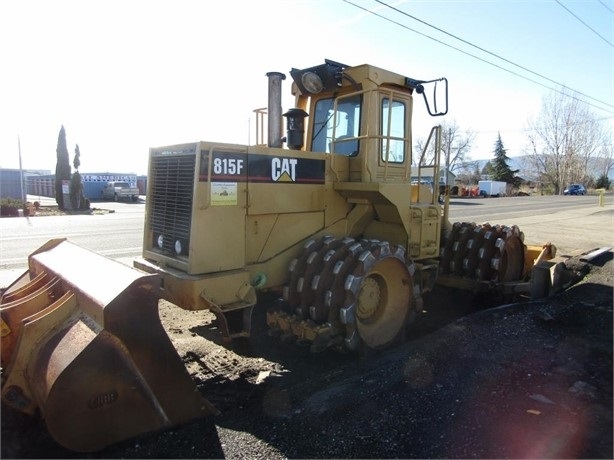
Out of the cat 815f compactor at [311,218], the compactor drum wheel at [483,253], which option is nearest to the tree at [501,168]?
the compactor drum wheel at [483,253]

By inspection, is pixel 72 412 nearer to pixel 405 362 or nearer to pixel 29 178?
pixel 405 362

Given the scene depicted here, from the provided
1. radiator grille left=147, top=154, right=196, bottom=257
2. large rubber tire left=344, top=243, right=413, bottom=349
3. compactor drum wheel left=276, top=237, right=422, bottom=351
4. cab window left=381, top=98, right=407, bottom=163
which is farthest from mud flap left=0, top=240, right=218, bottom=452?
cab window left=381, top=98, right=407, bottom=163

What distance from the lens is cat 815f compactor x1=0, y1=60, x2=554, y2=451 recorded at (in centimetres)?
308

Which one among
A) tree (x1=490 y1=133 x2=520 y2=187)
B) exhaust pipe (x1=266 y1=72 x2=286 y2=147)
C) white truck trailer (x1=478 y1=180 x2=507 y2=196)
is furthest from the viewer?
tree (x1=490 y1=133 x2=520 y2=187)

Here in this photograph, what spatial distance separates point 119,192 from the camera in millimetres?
41719

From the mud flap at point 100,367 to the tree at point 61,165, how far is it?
3208 centimetres

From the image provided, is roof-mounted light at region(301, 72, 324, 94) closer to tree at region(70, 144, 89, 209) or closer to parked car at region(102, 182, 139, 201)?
tree at region(70, 144, 89, 209)

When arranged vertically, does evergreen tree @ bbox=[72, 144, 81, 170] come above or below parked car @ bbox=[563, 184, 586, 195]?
above

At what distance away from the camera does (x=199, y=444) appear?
311 centimetres

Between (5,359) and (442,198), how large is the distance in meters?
6.33

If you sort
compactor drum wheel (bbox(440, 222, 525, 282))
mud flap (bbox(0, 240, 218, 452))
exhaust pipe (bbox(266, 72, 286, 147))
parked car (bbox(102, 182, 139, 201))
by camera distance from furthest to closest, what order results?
parked car (bbox(102, 182, 139, 201)) < compactor drum wheel (bbox(440, 222, 525, 282)) < exhaust pipe (bbox(266, 72, 286, 147)) < mud flap (bbox(0, 240, 218, 452))

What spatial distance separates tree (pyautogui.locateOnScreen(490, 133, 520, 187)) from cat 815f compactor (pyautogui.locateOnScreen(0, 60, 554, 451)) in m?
73.5

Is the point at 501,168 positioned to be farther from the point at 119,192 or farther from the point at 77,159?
the point at 77,159

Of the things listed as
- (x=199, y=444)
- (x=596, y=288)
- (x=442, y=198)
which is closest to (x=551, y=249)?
(x=596, y=288)
